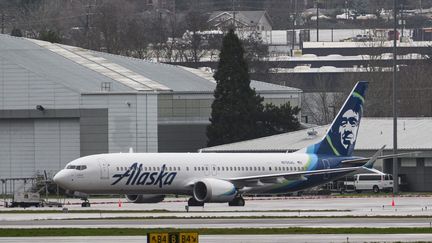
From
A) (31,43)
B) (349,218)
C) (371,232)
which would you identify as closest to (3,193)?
(31,43)

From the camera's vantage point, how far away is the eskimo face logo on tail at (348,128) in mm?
96000

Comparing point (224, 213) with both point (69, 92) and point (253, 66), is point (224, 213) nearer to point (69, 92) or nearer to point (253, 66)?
point (69, 92)

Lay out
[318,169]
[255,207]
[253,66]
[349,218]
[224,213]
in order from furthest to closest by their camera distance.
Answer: [253,66] < [318,169] < [255,207] < [224,213] < [349,218]

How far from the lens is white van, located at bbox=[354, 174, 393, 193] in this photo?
364 feet

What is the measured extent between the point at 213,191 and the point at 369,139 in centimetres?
3108

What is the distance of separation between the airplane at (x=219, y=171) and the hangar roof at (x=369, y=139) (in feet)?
53.9

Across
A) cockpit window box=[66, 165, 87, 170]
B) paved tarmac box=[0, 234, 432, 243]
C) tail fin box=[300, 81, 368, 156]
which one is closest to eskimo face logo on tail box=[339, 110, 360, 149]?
tail fin box=[300, 81, 368, 156]

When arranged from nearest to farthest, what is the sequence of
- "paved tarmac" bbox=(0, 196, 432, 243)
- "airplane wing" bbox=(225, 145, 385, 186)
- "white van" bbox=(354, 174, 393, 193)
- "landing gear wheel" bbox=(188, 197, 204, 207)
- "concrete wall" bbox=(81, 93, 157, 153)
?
"paved tarmac" bbox=(0, 196, 432, 243), "landing gear wheel" bbox=(188, 197, 204, 207), "airplane wing" bbox=(225, 145, 385, 186), "white van" bbox=(354, 174, 393, 193), "concrete wall" bbox=(81, 93, 157, 153)

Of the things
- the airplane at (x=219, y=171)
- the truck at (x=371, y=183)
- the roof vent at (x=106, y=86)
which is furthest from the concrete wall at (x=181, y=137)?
the airplane at (x=219, y=171)

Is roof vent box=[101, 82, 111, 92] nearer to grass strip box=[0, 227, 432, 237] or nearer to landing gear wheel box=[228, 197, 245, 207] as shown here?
landing gear wheel box=[228, 197, 245, 207]

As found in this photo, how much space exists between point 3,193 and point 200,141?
20462 mm

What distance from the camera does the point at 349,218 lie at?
69500mm

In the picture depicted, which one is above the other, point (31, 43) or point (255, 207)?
point (31, 43)

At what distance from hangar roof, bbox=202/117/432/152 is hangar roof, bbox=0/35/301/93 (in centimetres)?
865
